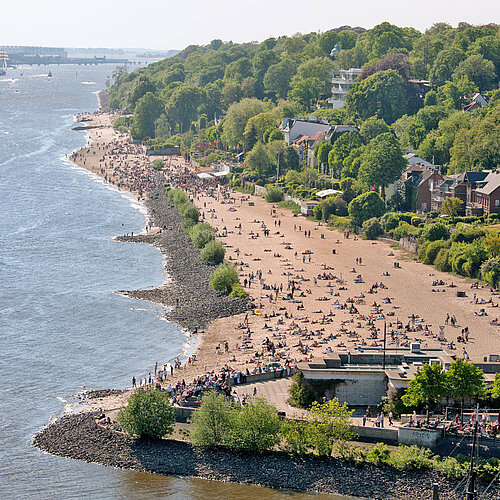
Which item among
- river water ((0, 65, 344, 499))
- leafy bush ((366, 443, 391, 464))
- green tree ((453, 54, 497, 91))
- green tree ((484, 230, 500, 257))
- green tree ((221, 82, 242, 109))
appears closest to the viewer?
leafy bush ((366, 443, 391, 464))

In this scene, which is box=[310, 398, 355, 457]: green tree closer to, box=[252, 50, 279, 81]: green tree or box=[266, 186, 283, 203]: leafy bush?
box=[266, 186, 283, 203]: leafy bush

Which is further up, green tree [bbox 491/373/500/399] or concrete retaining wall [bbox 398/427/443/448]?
green tree [bbox 491/373/500/399]

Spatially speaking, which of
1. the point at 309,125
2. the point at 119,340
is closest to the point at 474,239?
the point at 119,340

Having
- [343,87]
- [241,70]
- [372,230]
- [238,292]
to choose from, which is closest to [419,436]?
[238,292]

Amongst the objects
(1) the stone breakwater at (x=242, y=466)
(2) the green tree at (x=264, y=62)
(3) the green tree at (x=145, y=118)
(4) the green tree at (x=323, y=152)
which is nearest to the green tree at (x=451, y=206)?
(4) the green tree at (x=323, y=152)

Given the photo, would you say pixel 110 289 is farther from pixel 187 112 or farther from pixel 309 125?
pixel 187 112

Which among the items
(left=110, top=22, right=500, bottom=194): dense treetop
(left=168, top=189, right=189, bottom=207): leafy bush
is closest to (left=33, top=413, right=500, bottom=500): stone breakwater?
(left=110, top=22, right=500, bottom=194): dense treetop

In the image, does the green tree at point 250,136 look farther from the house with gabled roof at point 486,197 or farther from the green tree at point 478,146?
the house with gabled roof at point 486,197
